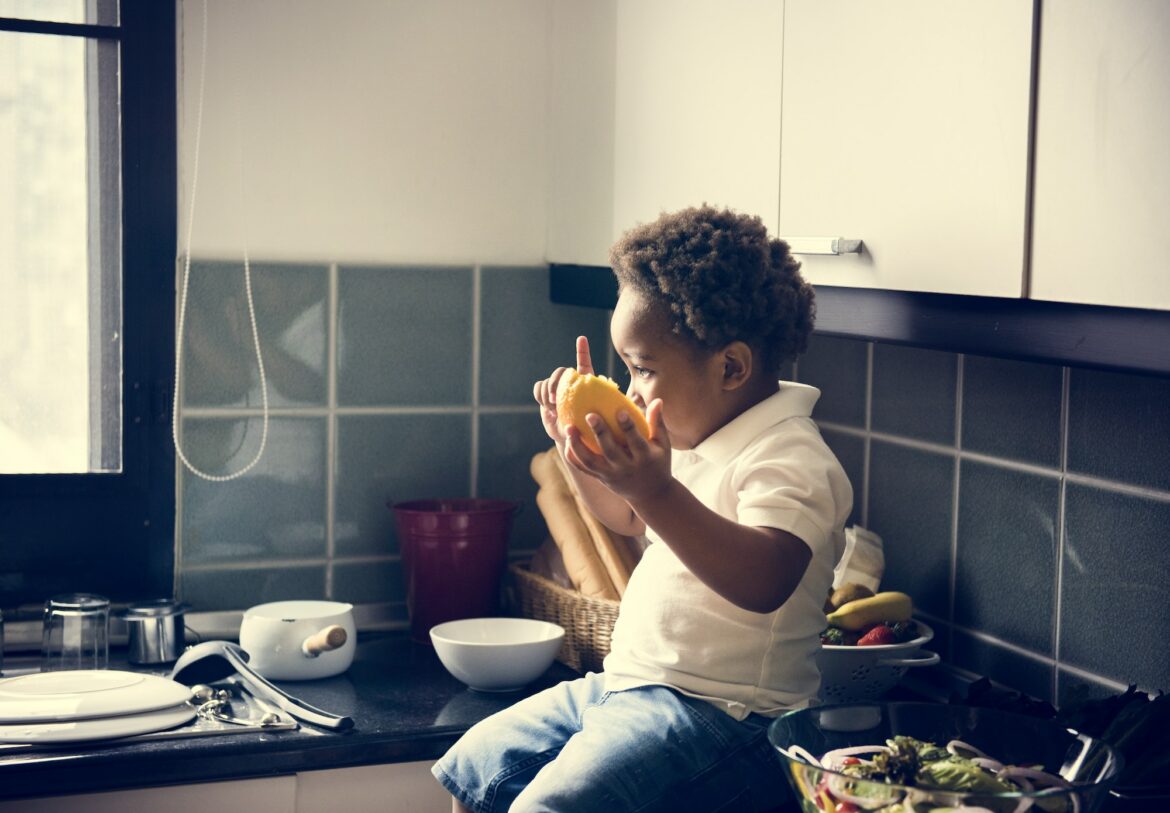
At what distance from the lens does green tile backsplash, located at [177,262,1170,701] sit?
146 cm

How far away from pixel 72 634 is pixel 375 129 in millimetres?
829

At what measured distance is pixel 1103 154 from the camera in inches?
41.2

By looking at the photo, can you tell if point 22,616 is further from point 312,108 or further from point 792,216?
point 792,216

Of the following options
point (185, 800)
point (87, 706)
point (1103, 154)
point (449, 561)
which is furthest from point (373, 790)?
point (1103, 154)

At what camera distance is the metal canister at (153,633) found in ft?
6.14

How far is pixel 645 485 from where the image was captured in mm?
1184

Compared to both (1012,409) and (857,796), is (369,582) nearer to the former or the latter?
(1012,409)

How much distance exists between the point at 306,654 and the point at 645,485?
0.79 meters

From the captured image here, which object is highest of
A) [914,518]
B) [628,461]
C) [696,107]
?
[696,107]

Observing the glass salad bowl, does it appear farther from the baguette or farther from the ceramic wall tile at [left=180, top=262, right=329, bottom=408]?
the ceramic wall tile at [left=180, top=262, right=329, bottom=408]

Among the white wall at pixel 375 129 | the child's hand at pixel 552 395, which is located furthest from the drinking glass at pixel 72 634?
the child's hand at pixel 552 395

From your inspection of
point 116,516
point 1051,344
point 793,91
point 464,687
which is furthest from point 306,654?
point 1051,344

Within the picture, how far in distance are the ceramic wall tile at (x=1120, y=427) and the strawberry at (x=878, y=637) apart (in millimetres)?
272

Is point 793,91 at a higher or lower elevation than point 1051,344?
higher
